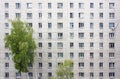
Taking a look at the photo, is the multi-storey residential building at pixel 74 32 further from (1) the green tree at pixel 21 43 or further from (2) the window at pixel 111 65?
(1) the green tree at pixel 21 43

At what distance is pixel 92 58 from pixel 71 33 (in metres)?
5.54

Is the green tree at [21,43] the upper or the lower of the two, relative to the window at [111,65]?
upper

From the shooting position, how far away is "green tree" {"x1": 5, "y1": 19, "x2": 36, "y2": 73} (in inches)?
1740

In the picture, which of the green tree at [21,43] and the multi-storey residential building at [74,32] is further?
the multi-storey residential building at [74,32]

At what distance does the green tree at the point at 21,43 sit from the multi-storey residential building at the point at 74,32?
3888mm

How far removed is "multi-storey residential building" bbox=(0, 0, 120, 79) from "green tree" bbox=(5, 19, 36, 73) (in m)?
3.89

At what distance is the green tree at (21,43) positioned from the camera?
145 ft

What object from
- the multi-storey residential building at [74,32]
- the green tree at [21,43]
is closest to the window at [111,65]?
the multi-storey residential building at [74,32]

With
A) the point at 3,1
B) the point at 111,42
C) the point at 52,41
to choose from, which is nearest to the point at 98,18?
the point at 111,42

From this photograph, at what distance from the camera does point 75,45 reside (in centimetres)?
4959

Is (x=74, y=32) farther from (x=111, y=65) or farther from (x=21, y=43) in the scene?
(x=21, y=43)

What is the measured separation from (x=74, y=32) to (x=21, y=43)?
9962 millimetres

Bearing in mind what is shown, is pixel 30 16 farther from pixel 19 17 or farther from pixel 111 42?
pixel 111 42

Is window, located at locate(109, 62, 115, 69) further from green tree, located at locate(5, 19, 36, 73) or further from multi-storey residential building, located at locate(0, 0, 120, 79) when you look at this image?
green tree, located at locate(5, 19, 36, 73)
